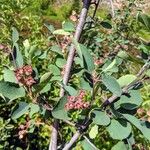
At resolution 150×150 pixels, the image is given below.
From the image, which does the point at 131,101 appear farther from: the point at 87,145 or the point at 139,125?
the point at 87,145

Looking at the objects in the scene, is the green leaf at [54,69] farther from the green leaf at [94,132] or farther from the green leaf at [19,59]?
the green leaf at [94,132]

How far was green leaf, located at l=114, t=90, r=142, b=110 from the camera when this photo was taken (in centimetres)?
196

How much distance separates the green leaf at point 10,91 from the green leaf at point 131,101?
1.29 ft

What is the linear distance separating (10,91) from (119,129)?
45cm

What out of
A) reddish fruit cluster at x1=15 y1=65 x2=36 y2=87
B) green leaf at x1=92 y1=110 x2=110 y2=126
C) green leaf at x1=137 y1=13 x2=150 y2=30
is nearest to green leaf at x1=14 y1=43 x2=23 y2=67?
reddish fruit cluster at x1=15 y1=65 x2=36 y2=87

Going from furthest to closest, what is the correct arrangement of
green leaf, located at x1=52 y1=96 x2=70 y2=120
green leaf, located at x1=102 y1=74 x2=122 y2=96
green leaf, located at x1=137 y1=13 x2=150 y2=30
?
green leaf, located at x1=52 y1=96 x2=70 y2=120
green leaf, located at x1=102 y1=74 x2=122 y2=96
green leaf, located at x1=137 y1=13 x2=150 y2=30

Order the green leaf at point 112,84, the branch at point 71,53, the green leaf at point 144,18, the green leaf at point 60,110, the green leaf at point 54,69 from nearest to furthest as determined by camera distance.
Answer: the green leaf at point 144,18 → the green leaf at point 112,84 → the green leaf at point 60,110 → the branch at point 71,53 → the green leaf at point 54,69

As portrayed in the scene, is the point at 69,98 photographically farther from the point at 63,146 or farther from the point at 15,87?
the point at 63,146

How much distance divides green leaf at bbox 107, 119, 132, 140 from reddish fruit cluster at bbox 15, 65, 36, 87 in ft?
1.20

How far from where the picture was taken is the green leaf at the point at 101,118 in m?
1.91

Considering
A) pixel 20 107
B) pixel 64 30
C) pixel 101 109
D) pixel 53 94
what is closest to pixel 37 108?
pixel 20 107

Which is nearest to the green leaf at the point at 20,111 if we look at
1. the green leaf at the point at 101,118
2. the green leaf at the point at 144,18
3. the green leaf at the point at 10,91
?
the green leaf at the point at 10,91

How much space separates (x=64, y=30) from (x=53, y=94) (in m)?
1.61

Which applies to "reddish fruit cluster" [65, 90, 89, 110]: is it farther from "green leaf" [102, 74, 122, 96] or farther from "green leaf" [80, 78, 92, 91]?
"green leaf" [102, 74, 122, 96]
